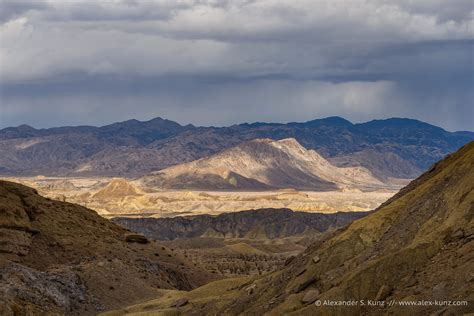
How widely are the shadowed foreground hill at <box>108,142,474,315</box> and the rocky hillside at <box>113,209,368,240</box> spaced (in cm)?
12856

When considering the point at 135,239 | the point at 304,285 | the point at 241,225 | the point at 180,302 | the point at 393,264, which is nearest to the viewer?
the point at 393,264

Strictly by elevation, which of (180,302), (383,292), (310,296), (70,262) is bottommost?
(70,262)

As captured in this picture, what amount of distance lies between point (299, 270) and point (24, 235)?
28.7 m

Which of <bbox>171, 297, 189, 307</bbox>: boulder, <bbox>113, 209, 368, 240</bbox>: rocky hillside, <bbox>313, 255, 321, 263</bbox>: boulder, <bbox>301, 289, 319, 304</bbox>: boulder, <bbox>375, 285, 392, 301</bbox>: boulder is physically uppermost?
<bbox>313, 255, 321, 263</bbox>: boulder

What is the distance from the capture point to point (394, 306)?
1082 inches

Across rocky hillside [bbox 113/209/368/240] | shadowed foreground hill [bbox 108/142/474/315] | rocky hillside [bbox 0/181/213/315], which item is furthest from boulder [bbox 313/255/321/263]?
rocky hillside [bbox 113/209/368/240]

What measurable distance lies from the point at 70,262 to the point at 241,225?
385 feet

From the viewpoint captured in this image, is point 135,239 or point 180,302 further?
point 135,239

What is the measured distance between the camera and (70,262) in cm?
5734

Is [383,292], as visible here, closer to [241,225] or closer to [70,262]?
[70,262]

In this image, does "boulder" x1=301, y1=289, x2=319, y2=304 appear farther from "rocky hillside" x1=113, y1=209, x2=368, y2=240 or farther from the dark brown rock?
"rocky hillside" x1=113, y1=209, x2=368, y2=240

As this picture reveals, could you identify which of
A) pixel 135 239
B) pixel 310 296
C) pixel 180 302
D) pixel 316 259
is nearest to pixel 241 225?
pixel 135 239

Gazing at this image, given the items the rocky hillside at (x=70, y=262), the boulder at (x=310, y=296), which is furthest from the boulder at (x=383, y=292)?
the rocky hillside at (x=70, y=262)

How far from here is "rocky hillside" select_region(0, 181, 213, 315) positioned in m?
43.8
